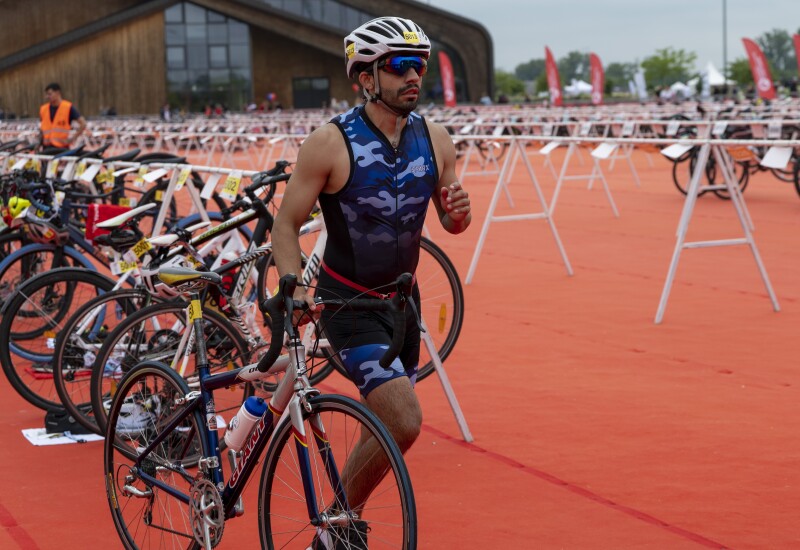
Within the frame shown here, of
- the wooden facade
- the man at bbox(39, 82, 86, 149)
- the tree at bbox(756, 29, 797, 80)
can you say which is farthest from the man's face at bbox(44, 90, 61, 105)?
the tree at bbox(756, 29, 797, 80)

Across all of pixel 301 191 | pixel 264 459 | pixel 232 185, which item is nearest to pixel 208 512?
pixel 264 459

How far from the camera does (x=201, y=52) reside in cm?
6531

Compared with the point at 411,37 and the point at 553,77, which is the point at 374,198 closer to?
the point at 411,37

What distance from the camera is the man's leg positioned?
3652mm

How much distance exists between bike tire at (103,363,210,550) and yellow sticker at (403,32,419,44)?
1.34 m

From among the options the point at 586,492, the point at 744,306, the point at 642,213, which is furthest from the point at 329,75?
the point at 586,492

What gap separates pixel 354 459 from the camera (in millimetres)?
3699

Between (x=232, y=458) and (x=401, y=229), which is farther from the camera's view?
(x=401, y=229)

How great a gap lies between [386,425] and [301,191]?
0.80 meters

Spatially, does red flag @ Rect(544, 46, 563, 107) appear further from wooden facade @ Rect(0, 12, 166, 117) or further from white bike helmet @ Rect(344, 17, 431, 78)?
white bike helmet @ Rect(344, 17, 431, 78)

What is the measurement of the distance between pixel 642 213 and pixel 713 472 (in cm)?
1133

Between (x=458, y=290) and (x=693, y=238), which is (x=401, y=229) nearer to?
(x=458, y=290)

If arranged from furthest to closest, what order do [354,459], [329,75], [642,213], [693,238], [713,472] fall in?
[329,75], [642,213], [693,238], [713,472], [354,459]

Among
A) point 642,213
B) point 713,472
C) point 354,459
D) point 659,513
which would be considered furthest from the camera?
point 642,213
